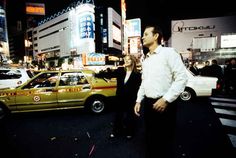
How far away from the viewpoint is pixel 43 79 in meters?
7.44

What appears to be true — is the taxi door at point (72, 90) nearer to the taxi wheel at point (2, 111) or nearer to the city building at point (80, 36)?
the taxi wheel at point (2, 111)

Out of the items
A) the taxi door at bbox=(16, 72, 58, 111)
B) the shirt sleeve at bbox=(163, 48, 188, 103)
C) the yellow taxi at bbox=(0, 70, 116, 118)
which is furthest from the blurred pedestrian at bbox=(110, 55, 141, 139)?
the taxi door at bbox=(16, 72, 58, 111)

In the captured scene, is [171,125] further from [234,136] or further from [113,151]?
[234,136]

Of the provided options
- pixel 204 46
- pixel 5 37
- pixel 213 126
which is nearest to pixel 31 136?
pixel 213 126

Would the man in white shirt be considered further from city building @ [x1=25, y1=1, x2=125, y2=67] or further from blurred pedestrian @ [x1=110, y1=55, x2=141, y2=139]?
city building @ [x1=25, y1=1, x2=125, y2=67]

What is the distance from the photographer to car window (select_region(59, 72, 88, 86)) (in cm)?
731

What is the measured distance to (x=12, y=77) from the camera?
10461 millimetres

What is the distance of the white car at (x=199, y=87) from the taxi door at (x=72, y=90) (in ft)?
14.7

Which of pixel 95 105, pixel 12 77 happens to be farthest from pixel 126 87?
pixel 12 77

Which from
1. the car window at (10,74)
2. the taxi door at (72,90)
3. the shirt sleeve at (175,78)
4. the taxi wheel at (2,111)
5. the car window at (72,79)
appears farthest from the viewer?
the car window at (10,74)

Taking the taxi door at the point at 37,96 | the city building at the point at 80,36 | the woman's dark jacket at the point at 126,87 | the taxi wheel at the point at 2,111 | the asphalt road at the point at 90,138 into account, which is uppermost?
the city building at the point at 80,36

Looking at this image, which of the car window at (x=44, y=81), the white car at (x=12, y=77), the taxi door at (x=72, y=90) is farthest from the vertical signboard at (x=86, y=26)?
the taxi door at (x=72, y=90)

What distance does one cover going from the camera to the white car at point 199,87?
8.95m

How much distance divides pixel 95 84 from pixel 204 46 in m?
14.5
